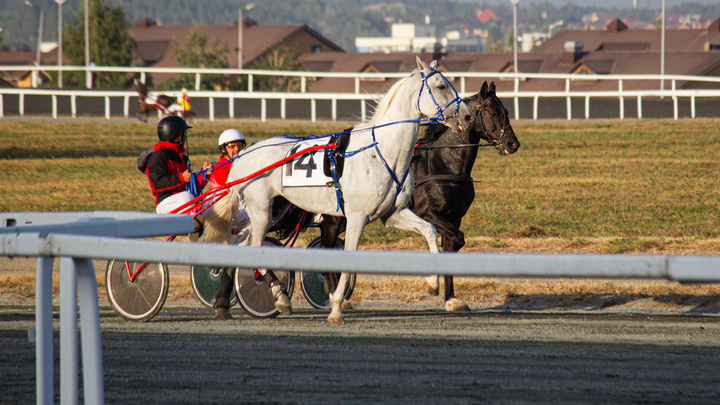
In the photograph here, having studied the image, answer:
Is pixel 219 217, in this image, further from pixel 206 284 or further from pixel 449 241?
pixel 449 241

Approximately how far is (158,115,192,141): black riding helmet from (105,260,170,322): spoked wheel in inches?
50.5

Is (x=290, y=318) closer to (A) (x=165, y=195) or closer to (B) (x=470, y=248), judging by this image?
(A) (x=165, y=195)

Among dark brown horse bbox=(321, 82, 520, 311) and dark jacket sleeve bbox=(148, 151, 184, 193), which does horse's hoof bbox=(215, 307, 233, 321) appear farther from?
dark brown horse bbox=(321, 82, 520, 311)

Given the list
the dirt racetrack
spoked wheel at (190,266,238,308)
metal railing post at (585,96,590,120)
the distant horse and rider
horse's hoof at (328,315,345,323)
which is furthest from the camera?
metal railing post at (585,96,590,120)

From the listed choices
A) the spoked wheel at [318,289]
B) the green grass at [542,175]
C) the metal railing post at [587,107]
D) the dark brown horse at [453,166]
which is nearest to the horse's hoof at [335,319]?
the spoked wheel at [318,289]

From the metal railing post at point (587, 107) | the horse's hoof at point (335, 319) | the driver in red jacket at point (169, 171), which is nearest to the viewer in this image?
the horse's hoof at point (335, 319)

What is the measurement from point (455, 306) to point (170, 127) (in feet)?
10.2

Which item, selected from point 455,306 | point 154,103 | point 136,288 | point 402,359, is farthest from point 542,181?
point 402,359

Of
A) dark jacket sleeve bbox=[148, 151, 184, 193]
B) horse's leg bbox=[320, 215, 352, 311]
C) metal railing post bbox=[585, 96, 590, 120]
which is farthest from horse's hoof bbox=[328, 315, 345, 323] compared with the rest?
metal railing post bbox=[585, 96, 590, 120]

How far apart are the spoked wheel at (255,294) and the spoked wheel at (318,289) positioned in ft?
1.16

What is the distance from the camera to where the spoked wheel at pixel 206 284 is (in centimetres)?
735

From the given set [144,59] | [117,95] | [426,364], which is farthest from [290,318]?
[144,59]

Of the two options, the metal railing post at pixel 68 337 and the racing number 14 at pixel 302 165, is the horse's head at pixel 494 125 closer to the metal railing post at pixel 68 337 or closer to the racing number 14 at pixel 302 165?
the racing number 14 at pixel 302 165

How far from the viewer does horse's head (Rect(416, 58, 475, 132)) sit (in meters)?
6.53
